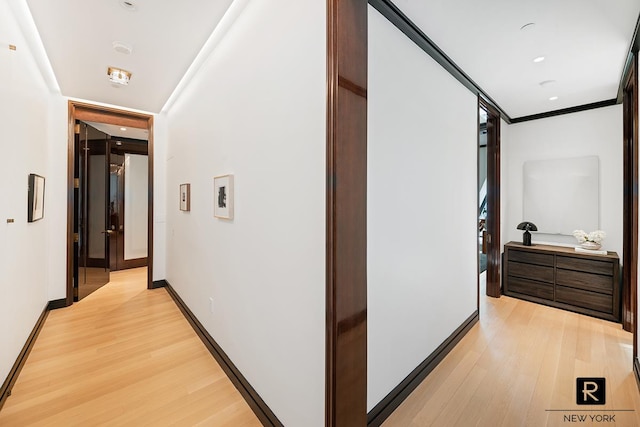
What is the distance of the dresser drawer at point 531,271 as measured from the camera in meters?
3.52

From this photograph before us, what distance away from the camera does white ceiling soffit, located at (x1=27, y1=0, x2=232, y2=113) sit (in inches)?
74.2

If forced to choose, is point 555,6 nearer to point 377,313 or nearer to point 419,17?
point 419,17

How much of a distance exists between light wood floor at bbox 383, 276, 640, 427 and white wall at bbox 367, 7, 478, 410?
0.22 metres

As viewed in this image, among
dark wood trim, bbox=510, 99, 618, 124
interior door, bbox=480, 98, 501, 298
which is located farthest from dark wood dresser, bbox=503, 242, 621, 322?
dark wood trim, bbox=510, 99, 618, 124

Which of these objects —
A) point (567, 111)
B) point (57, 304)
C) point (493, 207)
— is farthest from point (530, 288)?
point (57, 304)

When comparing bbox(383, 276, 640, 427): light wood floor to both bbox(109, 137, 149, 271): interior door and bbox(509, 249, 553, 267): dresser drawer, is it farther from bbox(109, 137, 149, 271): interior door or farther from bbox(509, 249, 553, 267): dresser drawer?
bbox(109, 137, 149, 271): interior door

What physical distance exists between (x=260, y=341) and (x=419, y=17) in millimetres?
2372

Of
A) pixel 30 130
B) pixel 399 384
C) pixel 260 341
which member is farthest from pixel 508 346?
pixel 30 130

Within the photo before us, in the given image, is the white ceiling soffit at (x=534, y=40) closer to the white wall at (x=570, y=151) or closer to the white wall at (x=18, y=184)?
the white wall at (x=570, y=151)

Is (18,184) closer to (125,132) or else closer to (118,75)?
(118,75)

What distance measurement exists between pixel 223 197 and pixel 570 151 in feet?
14.4

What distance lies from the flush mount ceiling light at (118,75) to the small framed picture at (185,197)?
1251mm

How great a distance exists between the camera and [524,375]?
213cm

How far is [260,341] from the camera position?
175cm
